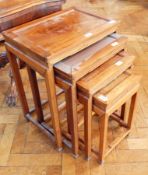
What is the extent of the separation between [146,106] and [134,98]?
479mm

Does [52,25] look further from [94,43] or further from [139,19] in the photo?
[139,19]

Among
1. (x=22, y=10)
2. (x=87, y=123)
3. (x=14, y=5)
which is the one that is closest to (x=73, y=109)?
(x=87, y=123)

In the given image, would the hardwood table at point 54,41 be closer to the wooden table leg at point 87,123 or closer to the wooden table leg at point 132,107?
the wooden table leg at point 87,123

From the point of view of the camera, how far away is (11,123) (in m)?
1.57

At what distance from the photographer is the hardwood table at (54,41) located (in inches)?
38.6

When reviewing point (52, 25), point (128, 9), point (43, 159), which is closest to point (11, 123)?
point (43, 159)

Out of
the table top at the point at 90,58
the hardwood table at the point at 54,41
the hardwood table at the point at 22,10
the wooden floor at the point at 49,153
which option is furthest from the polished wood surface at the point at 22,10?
the wooden floor at the point at 49,153

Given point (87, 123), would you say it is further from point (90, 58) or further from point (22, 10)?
point (22, 10)

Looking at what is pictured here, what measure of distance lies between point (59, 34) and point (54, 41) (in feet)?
0.23

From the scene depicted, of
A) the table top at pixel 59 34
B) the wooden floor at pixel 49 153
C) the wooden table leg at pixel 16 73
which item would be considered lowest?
the wooden floor at pixel 49 153

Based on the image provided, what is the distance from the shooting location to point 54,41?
3.38 ft

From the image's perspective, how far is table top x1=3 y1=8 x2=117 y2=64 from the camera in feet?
3.21

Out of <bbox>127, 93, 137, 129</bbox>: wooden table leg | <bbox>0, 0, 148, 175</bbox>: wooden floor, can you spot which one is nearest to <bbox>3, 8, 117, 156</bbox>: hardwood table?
<bbox>0, 0, 148, 175</bbox>: wooden floor

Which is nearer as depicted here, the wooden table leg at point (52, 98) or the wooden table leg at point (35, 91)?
the wooden table leg at point (52, 98)
